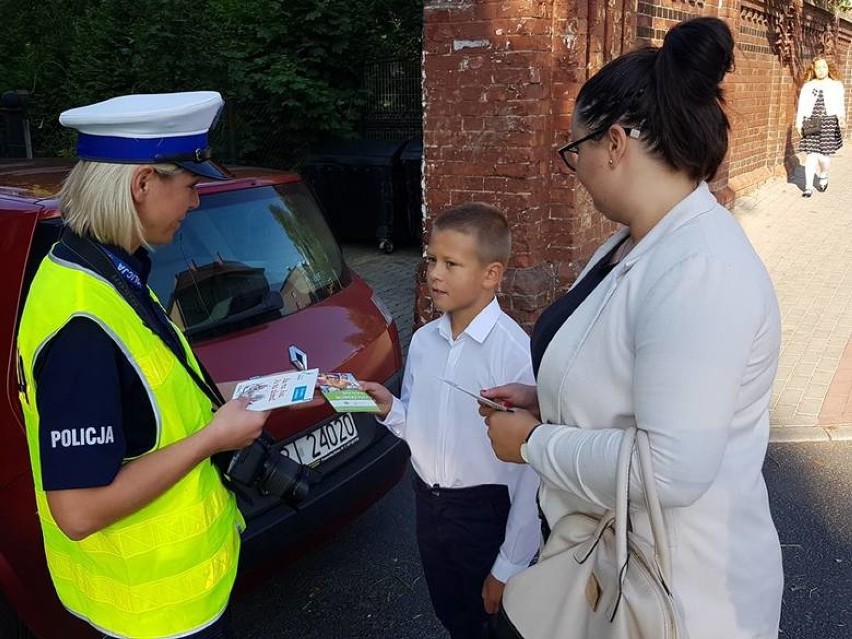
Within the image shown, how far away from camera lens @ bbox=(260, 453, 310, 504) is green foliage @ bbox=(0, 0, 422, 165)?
26.9 ft

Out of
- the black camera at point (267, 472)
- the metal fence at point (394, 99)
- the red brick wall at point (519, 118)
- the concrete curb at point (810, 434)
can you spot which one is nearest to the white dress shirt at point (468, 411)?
the black camera at point (267, 472)

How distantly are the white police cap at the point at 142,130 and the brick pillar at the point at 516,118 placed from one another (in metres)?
3.59

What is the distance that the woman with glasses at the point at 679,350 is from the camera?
133 centimetres

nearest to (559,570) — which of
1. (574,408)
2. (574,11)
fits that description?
(574,408)

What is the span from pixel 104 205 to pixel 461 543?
1.34m

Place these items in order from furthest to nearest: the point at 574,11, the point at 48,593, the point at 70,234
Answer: the point at 574,11
the point at 48,593
the point at 70,234

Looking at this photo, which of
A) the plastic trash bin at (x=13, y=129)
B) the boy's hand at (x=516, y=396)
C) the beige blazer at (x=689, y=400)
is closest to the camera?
the beige blazer at (x=689, y=400)

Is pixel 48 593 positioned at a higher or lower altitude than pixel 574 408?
lower

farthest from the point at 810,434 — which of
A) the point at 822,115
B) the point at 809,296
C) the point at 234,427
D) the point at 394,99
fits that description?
the point at 822,115

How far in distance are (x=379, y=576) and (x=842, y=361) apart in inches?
167

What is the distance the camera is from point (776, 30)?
12.4 meters

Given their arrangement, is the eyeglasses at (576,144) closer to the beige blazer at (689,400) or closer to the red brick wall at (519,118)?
the beige blazer at (689,400)

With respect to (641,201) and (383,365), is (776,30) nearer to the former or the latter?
(383,365)

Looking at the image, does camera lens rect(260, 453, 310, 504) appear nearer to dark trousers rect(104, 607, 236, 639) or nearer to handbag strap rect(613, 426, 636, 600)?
dark trousers rect(104, 607, 236, 639)
